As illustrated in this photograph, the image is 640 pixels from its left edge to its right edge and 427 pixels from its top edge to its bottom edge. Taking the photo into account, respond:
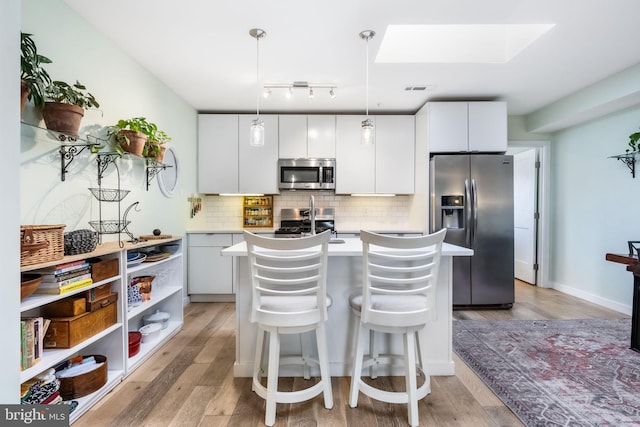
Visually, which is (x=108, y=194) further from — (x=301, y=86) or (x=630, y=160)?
(x=630, y=160)

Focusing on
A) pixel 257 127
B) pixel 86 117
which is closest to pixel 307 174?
pixel 257 127

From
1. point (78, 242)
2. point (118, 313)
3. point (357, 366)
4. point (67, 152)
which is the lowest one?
point (357, 366)

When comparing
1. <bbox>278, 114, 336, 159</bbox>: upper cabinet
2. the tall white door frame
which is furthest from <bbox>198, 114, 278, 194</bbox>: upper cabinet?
the tall white door frame

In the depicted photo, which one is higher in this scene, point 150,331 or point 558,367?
point 150,331

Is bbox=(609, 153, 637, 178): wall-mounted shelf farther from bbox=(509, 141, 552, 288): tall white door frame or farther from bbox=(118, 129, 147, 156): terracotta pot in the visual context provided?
bbox=(118, 129, 147, 156): terracotta pot

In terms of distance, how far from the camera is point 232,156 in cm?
414

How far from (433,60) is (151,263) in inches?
118

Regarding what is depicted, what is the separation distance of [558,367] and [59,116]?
360 cm

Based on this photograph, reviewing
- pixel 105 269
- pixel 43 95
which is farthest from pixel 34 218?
pixel 43 95

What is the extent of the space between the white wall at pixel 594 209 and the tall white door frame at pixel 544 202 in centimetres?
8

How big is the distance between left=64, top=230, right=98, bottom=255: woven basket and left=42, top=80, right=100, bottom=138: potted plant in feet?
1.86

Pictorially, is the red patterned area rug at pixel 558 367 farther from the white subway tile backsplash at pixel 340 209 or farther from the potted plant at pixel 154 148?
the potted plant at pixel 154 148

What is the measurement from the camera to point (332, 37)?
2383mm

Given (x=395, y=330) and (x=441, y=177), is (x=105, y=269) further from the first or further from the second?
(x=441, y=177)
